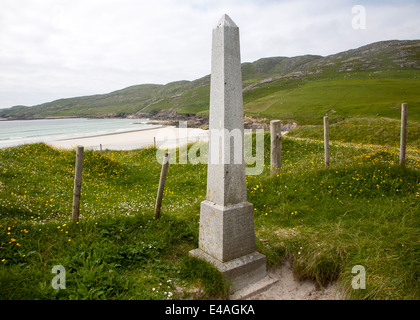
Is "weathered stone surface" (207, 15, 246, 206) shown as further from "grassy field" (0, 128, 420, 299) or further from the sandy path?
the sandy path

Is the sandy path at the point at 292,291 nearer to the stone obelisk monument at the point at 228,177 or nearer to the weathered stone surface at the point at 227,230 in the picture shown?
the stone obelisk monument at the point at 228,177

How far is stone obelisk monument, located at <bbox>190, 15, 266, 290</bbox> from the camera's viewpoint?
466 cm

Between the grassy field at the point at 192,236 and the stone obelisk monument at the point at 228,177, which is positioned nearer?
the grassy field at the point at 192,236

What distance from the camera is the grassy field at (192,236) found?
13.2ft

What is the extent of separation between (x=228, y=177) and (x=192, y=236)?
77.6 inches

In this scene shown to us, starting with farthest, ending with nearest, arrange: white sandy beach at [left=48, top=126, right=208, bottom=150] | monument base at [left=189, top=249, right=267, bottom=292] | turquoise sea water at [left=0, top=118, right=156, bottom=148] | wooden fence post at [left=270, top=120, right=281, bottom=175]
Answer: turquoise sea water at [left=0, top=118, right=156, bottom=148] → white sandy beach at [left=48, top=126, right=208, bottom=150] → wooden fence post at [left=270, top=120, right=281, bottom=175] → monument base at [left=189, top=249, right=267, bottom=292]

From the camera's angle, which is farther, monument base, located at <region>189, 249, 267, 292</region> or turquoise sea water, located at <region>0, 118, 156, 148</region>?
turquoise sea water, located at <region>0, 118, 156, 148</region>

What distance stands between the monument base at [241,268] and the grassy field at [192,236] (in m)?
0.19

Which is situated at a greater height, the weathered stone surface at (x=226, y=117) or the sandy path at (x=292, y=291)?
the weathered stone surface at (x=226, y=117)

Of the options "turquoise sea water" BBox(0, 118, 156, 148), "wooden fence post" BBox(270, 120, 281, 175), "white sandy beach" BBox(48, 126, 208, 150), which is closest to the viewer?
"wooden fence post" BBox(270, 120, 281, 175)

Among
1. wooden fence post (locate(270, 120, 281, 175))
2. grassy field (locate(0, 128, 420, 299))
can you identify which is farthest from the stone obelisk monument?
wooden fence post (locate(270, 120, 281, 175))

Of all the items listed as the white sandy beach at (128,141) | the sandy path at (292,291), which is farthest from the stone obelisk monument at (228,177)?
the white sandy beach at (128,141)

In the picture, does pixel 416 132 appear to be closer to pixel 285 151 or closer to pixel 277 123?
pixel 285 151
